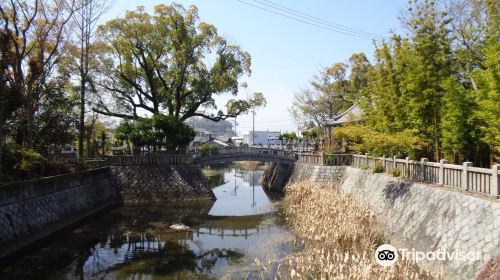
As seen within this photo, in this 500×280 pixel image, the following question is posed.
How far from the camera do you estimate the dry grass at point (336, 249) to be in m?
9.16

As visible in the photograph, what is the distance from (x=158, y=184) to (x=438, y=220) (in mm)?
21511

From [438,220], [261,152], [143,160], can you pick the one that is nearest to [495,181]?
[438,220]

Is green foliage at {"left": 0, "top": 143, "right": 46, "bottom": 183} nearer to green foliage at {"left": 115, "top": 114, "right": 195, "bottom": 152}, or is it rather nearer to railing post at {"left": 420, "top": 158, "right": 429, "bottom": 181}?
green foliage at {"left": 115, "top": 114, "right": 195, "bottom": 152}

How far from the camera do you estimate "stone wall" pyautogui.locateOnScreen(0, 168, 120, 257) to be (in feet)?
50.4

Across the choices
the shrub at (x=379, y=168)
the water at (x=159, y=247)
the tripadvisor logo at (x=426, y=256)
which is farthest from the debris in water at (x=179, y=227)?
the tripadvisor logo at (x=426, y=256)

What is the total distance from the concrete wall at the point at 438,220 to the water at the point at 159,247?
456 centimetres

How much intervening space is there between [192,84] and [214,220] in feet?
47.4

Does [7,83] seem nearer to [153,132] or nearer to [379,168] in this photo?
[153,132]

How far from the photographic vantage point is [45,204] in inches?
733

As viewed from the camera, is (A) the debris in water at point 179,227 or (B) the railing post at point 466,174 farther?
(A) the debris in water at point 179,227

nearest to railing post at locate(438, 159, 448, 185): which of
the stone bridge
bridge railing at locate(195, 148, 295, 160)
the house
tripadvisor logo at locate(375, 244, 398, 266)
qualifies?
tripadvisor logo at locate(375, 244, 398, 266)

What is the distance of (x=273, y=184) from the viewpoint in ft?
132

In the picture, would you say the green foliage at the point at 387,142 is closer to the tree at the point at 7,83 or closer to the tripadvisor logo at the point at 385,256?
the tripadvisor logo at the point at 385,256

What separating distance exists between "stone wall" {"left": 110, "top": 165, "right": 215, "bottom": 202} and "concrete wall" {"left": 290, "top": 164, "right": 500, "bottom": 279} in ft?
47.0
